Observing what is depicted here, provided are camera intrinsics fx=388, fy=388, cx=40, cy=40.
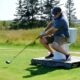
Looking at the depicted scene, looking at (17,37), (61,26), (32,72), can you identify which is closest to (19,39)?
(17,37)

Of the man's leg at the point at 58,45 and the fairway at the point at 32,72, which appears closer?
the fairway at the point at 32,72

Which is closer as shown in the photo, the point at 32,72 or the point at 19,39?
the point at 32,72

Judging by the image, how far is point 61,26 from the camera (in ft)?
34.7

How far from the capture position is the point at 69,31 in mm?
11125

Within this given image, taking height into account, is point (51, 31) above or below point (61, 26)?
below

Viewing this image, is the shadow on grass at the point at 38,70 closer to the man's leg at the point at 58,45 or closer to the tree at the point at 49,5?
the man's leg at the point at 58,45

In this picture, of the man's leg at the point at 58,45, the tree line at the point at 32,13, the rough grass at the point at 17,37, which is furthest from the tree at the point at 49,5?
the man's leg at the point at 58,45

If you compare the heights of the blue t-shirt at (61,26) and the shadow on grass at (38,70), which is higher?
the blue t-shirt at (61,26)

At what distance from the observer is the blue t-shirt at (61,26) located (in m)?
10.5

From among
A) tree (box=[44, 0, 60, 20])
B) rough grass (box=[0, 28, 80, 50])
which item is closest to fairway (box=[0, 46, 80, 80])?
rough grass (box=[0, 28, 80, 50])

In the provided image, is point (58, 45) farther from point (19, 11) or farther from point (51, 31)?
point (19, 11)

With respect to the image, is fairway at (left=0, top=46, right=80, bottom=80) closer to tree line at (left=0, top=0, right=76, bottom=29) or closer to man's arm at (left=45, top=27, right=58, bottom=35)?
man's arm at (left=45, top=27, right=58, bottom=35)

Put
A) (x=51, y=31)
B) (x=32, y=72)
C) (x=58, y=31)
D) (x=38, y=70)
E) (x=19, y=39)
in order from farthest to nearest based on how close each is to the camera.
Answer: (x=19, y=39) < (x=58, y=31) < (x=51, y=31) < (x=38, y=70) < (x=32, y=72)

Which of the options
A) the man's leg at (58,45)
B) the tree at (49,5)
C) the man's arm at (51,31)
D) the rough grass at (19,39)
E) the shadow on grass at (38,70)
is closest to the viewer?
the shadow on grass at (38,70)
